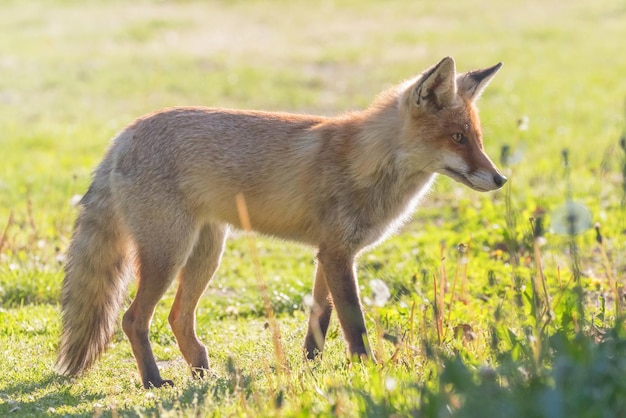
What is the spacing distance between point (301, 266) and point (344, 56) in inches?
545

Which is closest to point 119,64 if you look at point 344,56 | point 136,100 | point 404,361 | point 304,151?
point 136,100

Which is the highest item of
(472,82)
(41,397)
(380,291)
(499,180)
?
(472,82)

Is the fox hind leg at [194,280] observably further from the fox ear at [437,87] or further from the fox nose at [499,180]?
the fox nose at [499,180]

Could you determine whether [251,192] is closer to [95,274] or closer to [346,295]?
[346,295]

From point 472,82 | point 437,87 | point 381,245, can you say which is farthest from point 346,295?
point 381,245

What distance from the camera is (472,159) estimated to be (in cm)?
545

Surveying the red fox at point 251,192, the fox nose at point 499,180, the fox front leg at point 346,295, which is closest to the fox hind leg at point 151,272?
the red fox at point 251,192

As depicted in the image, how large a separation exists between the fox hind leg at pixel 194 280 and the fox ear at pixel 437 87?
1639mm

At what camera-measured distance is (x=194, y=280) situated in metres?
6.16

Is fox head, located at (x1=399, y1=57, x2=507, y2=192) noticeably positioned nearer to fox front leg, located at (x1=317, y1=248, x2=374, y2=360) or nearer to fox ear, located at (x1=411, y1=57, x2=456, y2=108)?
fox ear, located at (x1=411, y1=57, x2=456, y2=108)

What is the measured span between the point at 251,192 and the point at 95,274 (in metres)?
1.13

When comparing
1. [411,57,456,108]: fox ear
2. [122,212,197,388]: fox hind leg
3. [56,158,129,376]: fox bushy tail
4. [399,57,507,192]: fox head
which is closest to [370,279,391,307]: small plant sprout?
[399,57,507,192]: fox head

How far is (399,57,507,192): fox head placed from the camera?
5395 mm

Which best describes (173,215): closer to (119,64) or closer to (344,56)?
(119,64)
